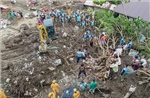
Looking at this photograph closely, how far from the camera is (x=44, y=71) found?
11422 millimetres

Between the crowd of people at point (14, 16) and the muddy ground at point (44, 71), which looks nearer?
the muddy ground at point (44, 71)

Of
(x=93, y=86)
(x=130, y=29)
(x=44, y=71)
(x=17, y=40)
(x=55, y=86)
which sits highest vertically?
(x=130, y=29)

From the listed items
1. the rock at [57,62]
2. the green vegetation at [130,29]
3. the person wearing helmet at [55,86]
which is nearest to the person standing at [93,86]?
the person wearing helmet at [55,86]

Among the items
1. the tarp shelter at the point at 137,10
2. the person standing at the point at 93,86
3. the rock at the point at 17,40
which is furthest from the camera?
the tarp shelter at the point at 137,10

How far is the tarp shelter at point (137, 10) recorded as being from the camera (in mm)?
15653

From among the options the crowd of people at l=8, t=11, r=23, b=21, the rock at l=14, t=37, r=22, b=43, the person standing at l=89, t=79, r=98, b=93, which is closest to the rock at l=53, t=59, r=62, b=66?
the person standing at l=89, t=79, r=98, b=93

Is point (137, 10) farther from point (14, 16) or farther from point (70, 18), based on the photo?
point (14, 16)

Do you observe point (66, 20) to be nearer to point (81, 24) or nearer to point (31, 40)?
point (81, 24)

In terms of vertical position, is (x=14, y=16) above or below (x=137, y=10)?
below

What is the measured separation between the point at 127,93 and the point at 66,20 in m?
9.51

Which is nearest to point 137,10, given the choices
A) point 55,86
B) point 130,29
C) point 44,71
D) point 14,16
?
point 130,29

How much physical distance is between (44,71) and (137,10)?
30.3 feet

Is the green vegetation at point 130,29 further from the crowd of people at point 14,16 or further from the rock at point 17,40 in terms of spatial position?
the crowd of people at point 14,16

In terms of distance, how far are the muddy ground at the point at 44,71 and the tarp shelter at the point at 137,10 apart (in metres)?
4.49
